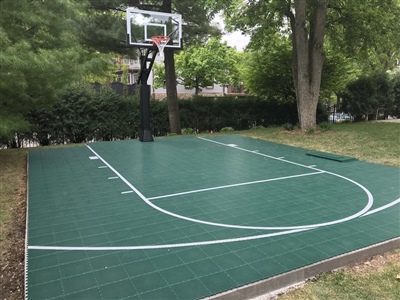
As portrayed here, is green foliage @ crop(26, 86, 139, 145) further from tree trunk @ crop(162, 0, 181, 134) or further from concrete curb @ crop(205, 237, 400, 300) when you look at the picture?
concrete curb @ crop(205, 237, 400, 300)

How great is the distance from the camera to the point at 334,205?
477 centimetres

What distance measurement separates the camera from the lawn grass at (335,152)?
9.25 feet

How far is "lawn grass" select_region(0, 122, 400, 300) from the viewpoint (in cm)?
282

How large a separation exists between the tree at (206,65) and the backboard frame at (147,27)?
14.1 m

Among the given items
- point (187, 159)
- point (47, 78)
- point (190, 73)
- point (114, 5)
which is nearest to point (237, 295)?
point (187, 159)

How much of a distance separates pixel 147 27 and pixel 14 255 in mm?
8566

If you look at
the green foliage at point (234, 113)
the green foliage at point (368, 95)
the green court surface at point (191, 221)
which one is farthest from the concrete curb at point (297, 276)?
the green foliage at point (368, 95)

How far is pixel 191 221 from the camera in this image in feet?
13.8

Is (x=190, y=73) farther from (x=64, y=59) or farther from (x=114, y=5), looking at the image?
(x=64, y=59)

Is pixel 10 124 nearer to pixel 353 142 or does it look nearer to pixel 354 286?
pixel 354 286

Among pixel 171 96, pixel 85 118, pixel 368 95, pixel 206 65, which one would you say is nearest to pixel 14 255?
pixel 85 118

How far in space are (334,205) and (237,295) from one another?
105 inches

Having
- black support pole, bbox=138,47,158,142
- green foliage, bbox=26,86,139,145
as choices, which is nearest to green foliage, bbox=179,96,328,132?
green foliage, bbox=26,86,139,145

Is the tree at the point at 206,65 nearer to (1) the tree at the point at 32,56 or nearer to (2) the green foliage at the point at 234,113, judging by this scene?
(2) the green foliage at the point at 234,113
